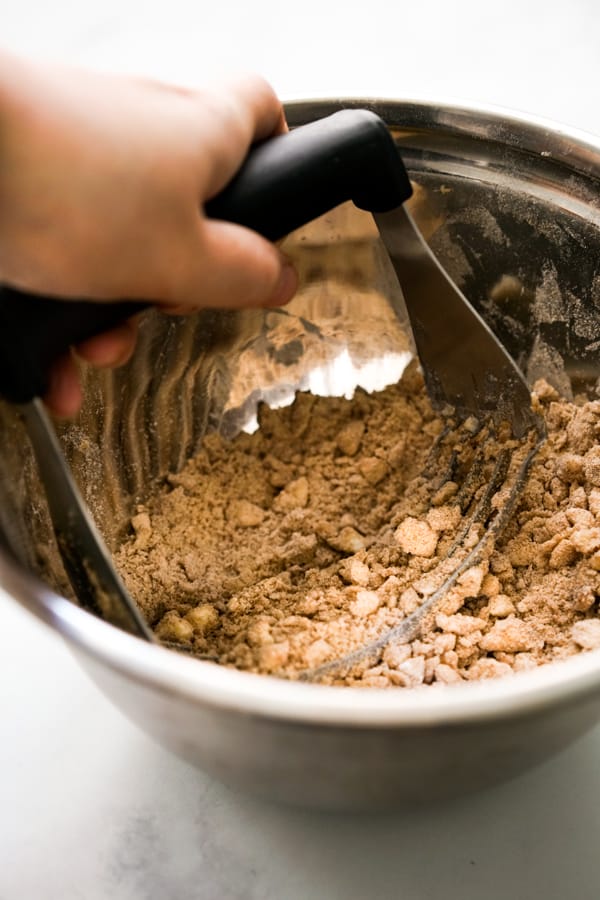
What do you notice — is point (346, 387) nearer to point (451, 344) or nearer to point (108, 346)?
point (451, 344)

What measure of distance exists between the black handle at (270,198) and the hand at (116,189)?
22mm

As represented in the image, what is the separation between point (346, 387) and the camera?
0.73 metres

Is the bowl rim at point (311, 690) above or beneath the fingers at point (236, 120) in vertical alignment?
beneath

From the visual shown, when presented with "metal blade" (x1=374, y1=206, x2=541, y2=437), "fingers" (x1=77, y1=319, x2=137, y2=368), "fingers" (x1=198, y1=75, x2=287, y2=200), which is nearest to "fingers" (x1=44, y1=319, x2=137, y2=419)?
"fingers" (x1=77, y1=319, x2=137, y2=368)

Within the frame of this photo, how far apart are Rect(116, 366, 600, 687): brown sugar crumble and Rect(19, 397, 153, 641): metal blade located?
0.30ft

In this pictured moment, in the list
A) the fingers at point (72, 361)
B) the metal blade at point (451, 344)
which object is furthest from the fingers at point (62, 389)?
the metal blade at point (451, 344)

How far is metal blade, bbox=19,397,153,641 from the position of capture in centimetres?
44

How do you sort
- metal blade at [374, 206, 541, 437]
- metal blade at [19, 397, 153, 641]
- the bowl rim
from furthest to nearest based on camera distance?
metal blade at [374, 206, 541, 437] → metal blade at [19, 397, 153, 641] → the bowl rim

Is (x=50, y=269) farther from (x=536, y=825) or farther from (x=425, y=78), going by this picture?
(x=425, y=78)

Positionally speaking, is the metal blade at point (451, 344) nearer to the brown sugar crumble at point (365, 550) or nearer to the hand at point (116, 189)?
the brown sugar crumble at point (365, 550)

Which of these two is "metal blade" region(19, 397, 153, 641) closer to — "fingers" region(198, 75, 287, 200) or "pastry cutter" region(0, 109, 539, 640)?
"pastry cutter" region(0, 109, 539, 640)

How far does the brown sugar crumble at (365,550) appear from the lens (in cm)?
51

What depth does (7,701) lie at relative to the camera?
1.90ft

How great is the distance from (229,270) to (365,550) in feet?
0.90
